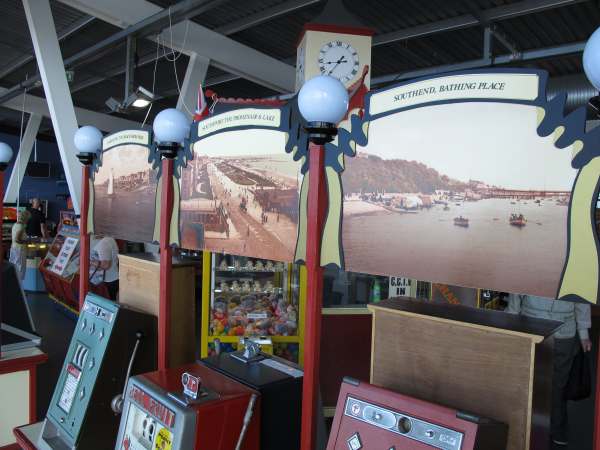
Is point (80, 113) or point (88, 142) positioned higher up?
point (80, 113)

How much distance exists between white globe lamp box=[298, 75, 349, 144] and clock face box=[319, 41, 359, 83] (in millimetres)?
3122

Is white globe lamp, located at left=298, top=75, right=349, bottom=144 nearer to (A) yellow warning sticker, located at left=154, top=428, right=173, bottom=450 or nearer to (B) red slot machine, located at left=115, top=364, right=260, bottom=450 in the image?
(B) red slot machine, located at left=115, top=364, right=260, bottom=450

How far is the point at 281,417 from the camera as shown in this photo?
1928mm

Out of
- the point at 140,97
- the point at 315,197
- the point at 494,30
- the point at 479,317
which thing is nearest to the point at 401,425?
the point at 479,317

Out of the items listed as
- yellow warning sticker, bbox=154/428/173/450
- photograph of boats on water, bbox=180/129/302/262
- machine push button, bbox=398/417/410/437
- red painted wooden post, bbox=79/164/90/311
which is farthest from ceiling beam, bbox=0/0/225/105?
machine push button, bbox=398/417/410/437

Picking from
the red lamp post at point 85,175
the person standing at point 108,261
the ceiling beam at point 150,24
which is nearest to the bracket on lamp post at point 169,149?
the red lamp post at point 85,175

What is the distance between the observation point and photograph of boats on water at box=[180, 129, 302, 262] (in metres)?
2.02

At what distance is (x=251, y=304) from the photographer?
4.33 m

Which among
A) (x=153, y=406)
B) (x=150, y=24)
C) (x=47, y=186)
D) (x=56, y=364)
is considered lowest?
(x=56, y=364)

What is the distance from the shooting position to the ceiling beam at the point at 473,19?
4.86 m

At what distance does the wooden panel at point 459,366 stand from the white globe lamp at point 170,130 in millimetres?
1341

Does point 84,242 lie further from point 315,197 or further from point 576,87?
point 576,87

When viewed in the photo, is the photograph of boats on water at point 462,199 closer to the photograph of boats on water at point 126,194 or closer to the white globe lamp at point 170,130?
the white globe lamp at point 170,130

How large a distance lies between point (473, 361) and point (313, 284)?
619mm
